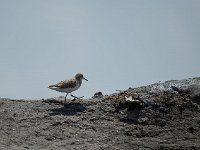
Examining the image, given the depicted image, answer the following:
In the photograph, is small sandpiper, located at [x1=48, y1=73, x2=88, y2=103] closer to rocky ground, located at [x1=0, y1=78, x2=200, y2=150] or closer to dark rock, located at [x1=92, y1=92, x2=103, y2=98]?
rocky ground, located at [x1=0, y1=78, x2=200, y2=150]

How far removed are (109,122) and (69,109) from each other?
1.81m

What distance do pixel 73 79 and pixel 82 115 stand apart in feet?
6.12

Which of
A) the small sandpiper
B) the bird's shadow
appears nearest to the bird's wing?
the small sandpiper

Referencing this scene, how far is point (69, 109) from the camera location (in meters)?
17.1

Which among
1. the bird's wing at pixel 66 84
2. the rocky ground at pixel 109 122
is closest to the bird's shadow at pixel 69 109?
the rocky ground at pixel 109 122

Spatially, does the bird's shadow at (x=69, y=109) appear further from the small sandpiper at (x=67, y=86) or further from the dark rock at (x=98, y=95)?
the dark rock at (x=98, y=95)

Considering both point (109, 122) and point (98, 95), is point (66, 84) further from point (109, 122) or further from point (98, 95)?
point (98, 95)

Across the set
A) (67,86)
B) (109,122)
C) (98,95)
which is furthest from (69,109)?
(98,95)

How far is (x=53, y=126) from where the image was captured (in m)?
15.7

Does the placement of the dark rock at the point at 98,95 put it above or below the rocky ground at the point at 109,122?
above

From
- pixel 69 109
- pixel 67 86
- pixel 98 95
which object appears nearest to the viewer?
pixel 69 109

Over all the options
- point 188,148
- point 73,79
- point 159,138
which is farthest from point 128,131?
point 73,79

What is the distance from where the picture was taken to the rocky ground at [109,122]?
14.8 metres

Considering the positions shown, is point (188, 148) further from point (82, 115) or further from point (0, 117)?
point (0, 117)
